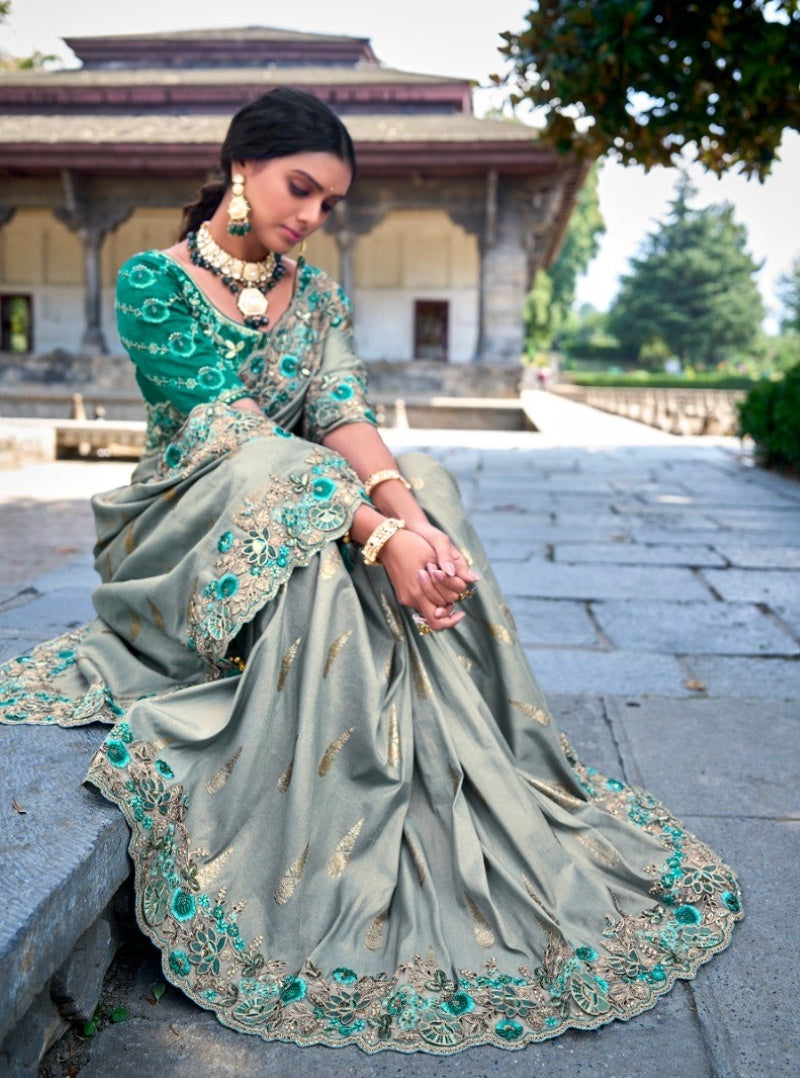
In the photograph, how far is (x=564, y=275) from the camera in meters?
41.6

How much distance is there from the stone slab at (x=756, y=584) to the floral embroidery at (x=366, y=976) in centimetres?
242

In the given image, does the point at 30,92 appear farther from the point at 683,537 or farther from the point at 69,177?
the point at 683,537

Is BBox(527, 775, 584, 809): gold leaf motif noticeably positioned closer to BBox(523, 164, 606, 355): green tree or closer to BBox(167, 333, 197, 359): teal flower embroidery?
BBox(167, 333, 197, 359): teal flower embroidery

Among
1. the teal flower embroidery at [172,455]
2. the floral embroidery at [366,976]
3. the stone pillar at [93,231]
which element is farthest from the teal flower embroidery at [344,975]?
the stone pillar at [93,231]

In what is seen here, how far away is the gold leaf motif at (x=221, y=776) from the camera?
59.0 inches

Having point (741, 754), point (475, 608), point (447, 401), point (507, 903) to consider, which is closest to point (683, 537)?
point (741, 754)

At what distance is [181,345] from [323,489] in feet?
1.81

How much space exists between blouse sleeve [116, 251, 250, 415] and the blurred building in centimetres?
1215

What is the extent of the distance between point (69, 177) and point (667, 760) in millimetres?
14916

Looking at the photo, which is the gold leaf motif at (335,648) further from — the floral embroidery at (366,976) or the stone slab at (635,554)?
the stone slab at (635,554)

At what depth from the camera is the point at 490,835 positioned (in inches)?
61.0

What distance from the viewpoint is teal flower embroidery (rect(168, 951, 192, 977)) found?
1347 mm

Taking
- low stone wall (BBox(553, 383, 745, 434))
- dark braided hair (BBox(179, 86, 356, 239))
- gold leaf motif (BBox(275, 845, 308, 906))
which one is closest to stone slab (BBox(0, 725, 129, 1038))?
gold leaf motif (BBox(275, 845, 308, 906))

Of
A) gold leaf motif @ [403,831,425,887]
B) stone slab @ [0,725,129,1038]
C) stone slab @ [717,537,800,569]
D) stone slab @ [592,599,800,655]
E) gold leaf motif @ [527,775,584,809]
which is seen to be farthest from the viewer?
stone slab @ [717,537,800,569]
